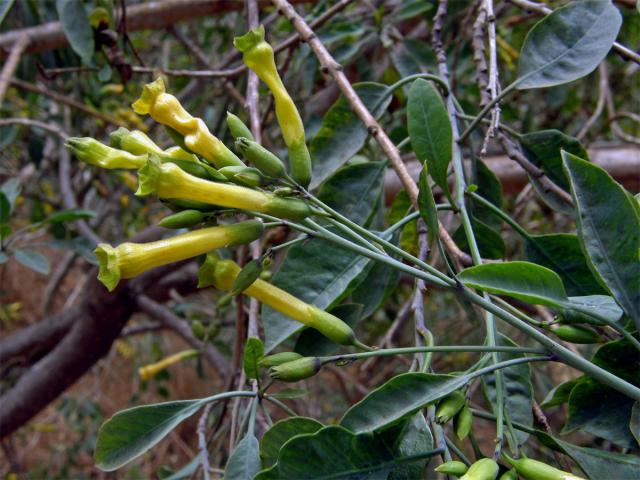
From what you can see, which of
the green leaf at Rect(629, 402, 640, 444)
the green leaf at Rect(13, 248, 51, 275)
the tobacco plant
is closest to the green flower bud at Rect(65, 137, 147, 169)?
the tobacco plant

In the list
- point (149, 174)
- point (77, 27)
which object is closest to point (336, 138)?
point (149, 174)

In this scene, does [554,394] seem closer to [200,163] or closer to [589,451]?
[589,451]

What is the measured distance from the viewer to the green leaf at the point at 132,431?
70 cm

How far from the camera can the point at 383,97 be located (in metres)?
1.01

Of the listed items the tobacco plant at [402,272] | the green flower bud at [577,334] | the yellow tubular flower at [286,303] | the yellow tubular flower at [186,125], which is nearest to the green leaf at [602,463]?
the tobacco plant at [402,272]

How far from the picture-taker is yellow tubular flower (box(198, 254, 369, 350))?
2.20 ft

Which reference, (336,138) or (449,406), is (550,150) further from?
(449,406)

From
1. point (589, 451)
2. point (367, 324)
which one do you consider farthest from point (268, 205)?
point (367, 324)

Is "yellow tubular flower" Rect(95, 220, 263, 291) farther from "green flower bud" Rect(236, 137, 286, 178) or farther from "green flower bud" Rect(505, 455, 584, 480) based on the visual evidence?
"green flower bud" Rect(505, 455, 584, 480)

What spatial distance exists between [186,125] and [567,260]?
512mm

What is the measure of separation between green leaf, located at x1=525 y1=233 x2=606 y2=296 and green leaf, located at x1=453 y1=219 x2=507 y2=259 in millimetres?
75

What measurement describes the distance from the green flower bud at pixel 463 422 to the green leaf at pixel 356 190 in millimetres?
363

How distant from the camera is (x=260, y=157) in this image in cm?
→ 61

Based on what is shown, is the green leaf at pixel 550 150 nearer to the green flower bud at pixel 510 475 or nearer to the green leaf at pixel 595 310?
the green leaf at pixel 595 310
